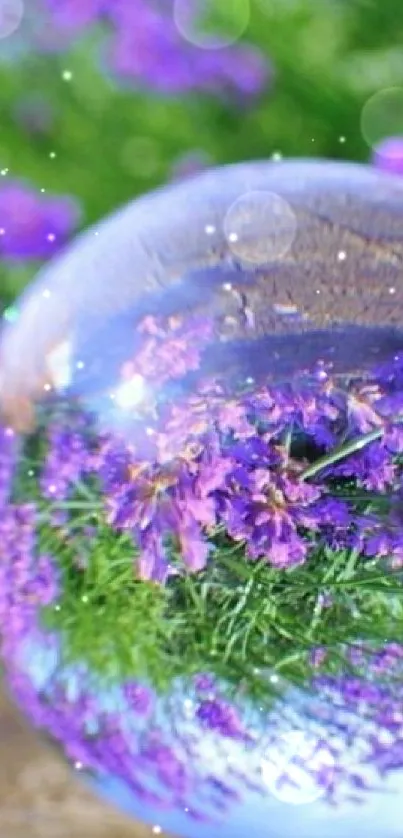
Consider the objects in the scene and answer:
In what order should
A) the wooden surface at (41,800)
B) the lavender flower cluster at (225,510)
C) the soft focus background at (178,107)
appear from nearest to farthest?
the lavender flower cluster at (225,510), the soft focus background at (178,107), the wooden surface at (41,800)

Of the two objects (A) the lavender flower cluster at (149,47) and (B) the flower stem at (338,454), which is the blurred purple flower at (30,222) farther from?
(B) the flower stem at (338,454)

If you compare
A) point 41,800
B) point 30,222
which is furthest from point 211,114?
point 41,800

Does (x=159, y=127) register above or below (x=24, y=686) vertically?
above

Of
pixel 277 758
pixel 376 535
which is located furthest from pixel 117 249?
pixel 277 758

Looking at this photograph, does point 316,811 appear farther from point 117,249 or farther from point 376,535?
point 117,249

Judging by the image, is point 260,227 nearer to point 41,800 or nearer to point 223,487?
point 223,487

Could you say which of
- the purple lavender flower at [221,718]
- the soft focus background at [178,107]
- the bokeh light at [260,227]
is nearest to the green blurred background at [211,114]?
the soft focus background at [178,107]
